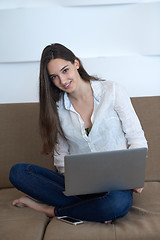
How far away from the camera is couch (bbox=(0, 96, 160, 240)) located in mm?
1510

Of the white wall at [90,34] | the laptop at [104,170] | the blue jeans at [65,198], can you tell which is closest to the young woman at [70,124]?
the blue jeans at [65,198]

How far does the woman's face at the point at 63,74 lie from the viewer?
1846mm

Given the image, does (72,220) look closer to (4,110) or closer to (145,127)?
(145,127)

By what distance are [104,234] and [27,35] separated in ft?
5.34

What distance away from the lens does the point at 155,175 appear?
216cm

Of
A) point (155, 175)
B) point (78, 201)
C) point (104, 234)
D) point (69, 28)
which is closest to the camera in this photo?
point (104, 234)

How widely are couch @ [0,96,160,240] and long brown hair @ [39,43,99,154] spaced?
28 cm

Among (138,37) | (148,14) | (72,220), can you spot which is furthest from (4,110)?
(148,14)

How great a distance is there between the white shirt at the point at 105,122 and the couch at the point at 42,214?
0.31 m

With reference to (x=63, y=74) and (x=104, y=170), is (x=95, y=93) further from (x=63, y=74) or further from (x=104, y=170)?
(x=104, y=170)

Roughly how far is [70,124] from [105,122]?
0.74 feet

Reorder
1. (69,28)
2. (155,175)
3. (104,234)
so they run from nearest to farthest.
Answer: (104,234) < (155,175) < (69,28)

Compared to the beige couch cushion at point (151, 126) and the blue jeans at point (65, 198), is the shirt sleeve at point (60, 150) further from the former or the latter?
the beige couch cushion at point (151, 126)

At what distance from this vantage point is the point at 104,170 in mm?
1492
